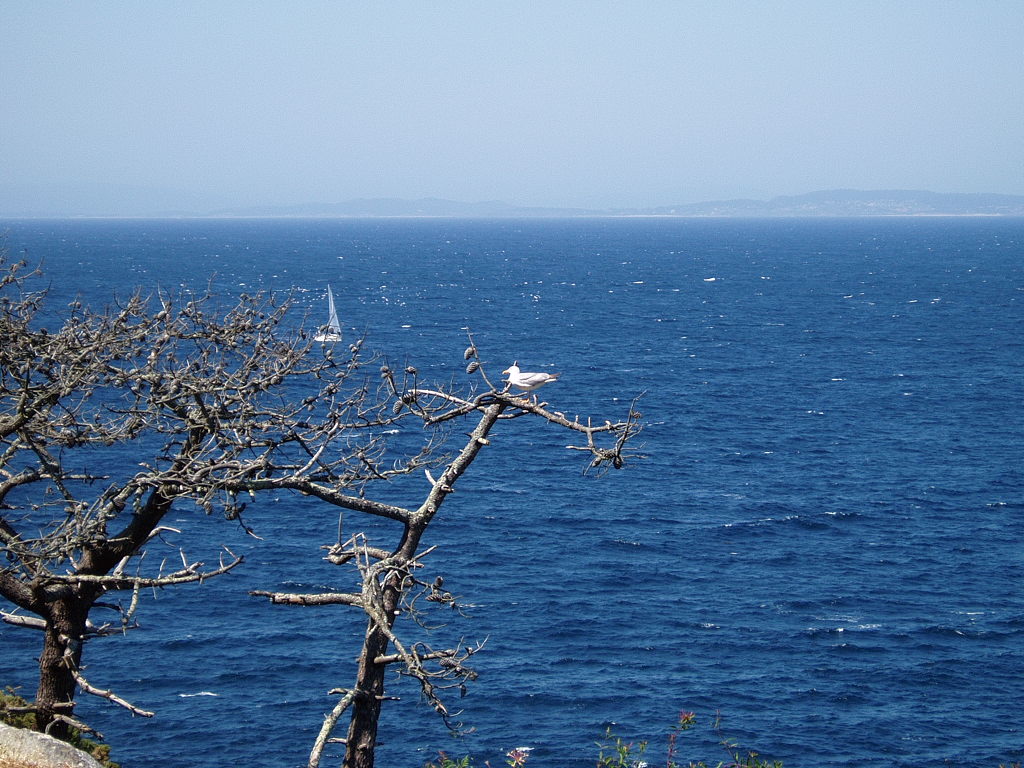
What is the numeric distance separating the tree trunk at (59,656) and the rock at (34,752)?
233cm

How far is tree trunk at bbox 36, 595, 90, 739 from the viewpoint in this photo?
43.8 ft

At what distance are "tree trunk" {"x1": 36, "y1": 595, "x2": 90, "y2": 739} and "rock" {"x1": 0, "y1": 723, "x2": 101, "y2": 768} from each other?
2333 mm

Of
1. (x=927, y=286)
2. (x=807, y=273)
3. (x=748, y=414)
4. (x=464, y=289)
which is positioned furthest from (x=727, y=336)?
(x=807, y=273)

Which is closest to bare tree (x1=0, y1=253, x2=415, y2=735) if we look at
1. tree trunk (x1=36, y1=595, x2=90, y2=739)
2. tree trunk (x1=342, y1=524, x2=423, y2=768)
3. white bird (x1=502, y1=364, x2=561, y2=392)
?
tree trunk (x1=36, y1=595, x2=90, y2=739)

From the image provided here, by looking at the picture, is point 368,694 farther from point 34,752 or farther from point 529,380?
point 529,380

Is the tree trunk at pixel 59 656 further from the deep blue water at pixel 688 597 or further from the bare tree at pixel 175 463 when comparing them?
the deep blue water at pixel 688 597

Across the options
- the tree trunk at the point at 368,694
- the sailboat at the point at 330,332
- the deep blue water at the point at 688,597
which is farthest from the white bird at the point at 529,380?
the deep blue water at the point at 688,597

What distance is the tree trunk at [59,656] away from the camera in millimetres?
13344

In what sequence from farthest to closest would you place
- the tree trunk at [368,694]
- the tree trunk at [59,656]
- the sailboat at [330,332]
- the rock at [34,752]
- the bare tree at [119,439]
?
1. the sailboat at [330,332]
2. the tree trunk at [59,656]
3. the bare tree at [119,439]
4. the tree trunk at [368,694]
5. the rock at [34,752]

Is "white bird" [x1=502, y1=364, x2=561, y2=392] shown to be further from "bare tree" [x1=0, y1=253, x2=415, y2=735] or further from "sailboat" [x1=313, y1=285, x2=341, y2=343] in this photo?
"sailboat" [x1=313, y1=285, x2=341, y2=343]

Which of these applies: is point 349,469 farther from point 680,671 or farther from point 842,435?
point 842,435

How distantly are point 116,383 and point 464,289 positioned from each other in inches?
5127

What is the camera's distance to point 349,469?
13062mm

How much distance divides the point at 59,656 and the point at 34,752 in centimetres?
299
